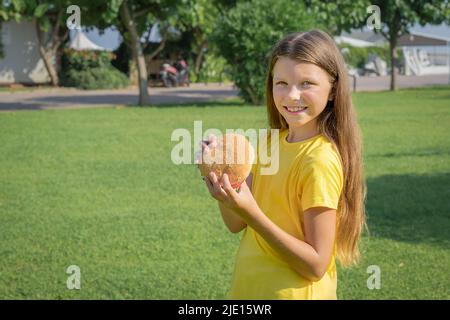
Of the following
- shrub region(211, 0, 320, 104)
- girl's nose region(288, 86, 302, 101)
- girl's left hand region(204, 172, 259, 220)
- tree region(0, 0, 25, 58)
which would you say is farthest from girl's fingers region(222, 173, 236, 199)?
tree region(0, 0, 25, 58)

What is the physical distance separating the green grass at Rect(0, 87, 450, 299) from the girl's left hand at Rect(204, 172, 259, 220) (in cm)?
280

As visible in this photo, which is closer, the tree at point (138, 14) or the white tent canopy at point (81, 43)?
the tree at point (138, 14)

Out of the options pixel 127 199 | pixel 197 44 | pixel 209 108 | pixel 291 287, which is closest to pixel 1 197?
pixel 127 199

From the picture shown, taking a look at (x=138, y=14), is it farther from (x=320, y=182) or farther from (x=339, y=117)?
(x=320, y=182)

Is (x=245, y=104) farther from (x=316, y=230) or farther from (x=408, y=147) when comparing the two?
(x=316, y=230)

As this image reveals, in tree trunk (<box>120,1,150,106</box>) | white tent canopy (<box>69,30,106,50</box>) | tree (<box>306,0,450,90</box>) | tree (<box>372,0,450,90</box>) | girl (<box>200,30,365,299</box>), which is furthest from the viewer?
white tent canopy (<box>69,30,106,50</box>)

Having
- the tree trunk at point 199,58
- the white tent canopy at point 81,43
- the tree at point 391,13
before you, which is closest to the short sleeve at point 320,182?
the tree at point 391,13

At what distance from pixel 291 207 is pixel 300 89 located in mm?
375

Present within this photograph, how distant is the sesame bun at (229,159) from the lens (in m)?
1.97

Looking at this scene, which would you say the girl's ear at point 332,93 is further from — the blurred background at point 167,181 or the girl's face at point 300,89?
the blurred background at point 167,181

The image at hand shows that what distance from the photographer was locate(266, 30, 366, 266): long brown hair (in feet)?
6.88

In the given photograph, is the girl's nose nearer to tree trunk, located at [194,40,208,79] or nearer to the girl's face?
the girl's face

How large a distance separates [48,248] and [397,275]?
296 cm

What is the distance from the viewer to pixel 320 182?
2023 millimetres
